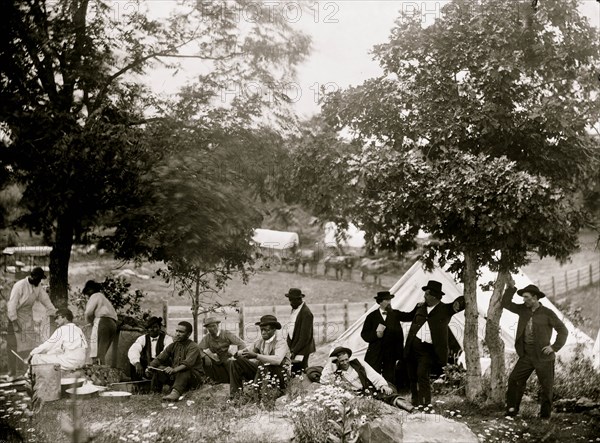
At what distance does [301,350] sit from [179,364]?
3.88 ft

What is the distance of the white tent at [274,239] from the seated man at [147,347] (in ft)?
4.21

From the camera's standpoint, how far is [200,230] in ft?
18.5

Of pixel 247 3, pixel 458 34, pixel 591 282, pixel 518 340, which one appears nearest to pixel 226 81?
pixel 247 3

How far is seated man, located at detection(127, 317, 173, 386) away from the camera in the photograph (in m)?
6.32

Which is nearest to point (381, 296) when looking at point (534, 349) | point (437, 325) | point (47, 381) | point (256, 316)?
point (437, 325)

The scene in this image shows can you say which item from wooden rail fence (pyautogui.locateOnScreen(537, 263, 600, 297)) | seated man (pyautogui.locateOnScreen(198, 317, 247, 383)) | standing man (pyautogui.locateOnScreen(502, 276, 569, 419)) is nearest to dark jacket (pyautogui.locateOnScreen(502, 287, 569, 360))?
standing man (pyautogui.locateOnScreen(502, 276, 569, 419))

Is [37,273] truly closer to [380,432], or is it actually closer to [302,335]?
[302,335]

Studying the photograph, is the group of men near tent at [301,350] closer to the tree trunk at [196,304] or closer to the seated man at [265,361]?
the seated man at [265,361]

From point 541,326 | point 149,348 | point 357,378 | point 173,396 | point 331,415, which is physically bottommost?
A: point 173,396

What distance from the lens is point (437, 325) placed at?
6.27 metres

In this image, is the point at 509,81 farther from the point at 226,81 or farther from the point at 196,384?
the point at 196,384

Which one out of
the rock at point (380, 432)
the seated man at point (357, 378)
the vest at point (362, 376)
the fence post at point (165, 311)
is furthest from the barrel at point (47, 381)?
the rock at point (380, 432)

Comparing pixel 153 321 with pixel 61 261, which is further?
pixel 153 321

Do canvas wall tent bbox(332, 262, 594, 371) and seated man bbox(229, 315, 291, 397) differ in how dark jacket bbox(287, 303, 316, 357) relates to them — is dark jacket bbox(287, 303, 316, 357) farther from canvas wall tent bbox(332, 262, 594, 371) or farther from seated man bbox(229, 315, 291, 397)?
canvas wall tent bbox(332, 262, 594, 371)
